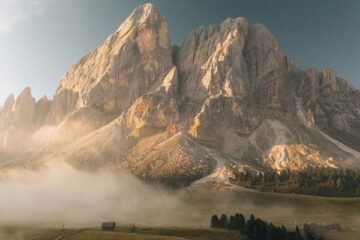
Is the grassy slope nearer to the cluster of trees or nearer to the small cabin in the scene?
the cluster of trees

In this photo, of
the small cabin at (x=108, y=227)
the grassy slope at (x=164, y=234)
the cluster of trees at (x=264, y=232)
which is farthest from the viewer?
the small cabin at (x=108, y=227)

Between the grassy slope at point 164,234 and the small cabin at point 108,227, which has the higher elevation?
the small cabin at point 108,227

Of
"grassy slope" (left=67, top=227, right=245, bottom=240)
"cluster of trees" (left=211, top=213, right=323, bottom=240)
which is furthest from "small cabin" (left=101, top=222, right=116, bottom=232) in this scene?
"cluster of trees" (left=211, top=213, right=323, bottom=240)

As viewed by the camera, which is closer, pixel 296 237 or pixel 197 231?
pixel 296 237

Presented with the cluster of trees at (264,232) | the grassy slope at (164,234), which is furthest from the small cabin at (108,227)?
the cluster of trees at (264,232)

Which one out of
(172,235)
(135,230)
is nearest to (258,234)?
(172,235)

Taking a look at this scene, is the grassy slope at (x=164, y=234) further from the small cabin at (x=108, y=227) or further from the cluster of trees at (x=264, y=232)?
the small cabin at (x=108, y=227)

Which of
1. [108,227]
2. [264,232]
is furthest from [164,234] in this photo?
[264,232]

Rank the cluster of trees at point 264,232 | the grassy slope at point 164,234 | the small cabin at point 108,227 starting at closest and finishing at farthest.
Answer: the grassy slope at point 164,234
the cluster of trees at point 264,232
the small cabin at point 108,227

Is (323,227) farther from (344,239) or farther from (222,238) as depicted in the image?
(222,238)

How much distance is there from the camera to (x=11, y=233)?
167 metres

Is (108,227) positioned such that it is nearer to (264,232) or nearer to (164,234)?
(164,234)

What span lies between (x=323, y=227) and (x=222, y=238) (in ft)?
190

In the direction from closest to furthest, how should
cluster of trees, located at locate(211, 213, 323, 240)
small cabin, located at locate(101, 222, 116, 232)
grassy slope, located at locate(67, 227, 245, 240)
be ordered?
grassy slope, located at locate(67, 227, 245, 240) → cluster of trees, located at locate(211, 213, 323, 240) → small cabin, located at locate(101, 222, 116, 232)
